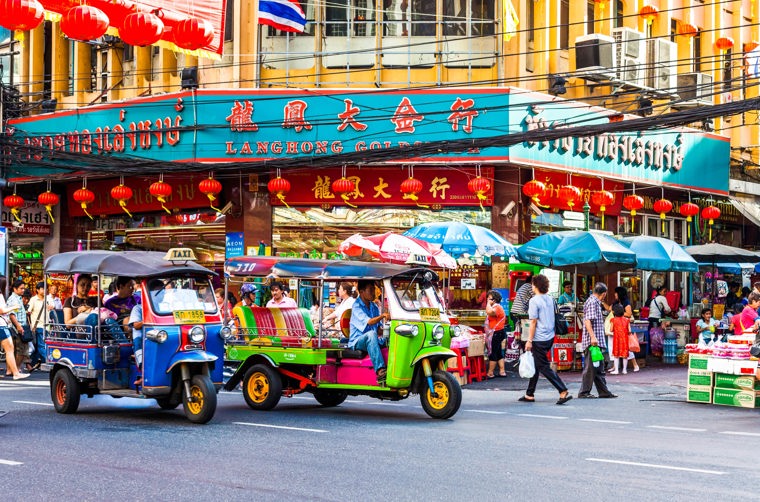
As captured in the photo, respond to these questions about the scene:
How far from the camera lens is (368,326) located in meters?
14.2

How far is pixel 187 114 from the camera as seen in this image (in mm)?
26828

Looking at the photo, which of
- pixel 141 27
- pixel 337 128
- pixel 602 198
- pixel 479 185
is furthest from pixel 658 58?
pixel 141 27

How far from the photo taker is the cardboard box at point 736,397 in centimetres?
1605

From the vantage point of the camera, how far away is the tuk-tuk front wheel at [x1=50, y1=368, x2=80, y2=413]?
1405 cm

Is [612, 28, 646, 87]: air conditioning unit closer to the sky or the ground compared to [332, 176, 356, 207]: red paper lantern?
closer to the sky

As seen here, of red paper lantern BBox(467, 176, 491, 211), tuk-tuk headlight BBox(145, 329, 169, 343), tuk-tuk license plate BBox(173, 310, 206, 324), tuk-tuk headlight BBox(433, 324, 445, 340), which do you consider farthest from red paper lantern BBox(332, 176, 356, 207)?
tuk-tuk headlight BBox(145, 329, 169, 343)

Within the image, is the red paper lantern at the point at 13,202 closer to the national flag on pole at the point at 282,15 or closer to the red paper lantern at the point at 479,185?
the national flag on pole at the point at 282,15

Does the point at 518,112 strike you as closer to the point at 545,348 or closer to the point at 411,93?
the point at 411,93

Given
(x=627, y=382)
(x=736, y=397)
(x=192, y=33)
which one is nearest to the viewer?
(x=736, y=397)

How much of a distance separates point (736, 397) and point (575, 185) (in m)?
12.7

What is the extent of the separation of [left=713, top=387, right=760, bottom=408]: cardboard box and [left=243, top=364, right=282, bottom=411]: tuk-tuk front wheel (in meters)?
6.53

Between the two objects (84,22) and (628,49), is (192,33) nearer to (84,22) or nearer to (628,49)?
(84,22)

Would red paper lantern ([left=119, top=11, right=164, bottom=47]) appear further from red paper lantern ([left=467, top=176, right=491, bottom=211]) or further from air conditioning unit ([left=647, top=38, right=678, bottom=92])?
air conditioning unit ([left=647, top=38, right=678, bottom=92])

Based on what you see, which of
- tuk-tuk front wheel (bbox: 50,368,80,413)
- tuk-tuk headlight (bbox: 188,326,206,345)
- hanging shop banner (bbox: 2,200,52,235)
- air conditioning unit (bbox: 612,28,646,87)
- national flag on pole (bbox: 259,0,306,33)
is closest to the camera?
tuk-tuk headlight (bbox: 188,326,206,345)
